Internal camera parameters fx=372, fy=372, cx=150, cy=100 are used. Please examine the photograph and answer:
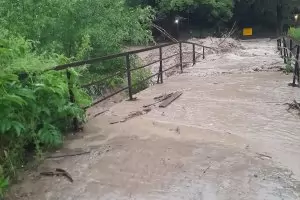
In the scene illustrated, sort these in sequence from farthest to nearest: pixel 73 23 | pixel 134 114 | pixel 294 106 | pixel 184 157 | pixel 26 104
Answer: pixel 73 23 < pixel 294 106 < pixel 134 114 < pixel 184 157 < pixel 26 104

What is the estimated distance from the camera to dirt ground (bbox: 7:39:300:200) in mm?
3445

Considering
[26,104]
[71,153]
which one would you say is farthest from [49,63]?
[71,153]

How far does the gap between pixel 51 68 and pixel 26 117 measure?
27.8 inches

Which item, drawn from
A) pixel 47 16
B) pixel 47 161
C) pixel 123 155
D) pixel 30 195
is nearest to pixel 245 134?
pixel 123 155

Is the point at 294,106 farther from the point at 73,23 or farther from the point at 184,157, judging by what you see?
the point at 73,23

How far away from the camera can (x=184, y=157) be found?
13.7 feet

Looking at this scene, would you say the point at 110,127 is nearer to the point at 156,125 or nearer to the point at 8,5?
the point at 156,125

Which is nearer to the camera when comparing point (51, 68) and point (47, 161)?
point (47, 161)

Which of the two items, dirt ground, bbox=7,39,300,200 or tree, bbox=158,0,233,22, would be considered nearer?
dirt ground, bbox=7,39,300,200

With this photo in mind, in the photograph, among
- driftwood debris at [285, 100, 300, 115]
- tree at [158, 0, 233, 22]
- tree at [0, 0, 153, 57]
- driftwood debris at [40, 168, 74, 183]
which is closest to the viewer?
driftwood debris at [40, 168, 74, 183]

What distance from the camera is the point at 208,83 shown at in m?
9.57

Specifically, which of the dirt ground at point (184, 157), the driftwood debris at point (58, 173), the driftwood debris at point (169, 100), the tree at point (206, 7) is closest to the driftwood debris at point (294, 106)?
the dirt ground at point (184, 157)

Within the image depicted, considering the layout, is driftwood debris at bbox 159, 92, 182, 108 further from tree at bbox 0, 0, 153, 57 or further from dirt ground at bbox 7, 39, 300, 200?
tree at bbox 0, 0, 153, 57

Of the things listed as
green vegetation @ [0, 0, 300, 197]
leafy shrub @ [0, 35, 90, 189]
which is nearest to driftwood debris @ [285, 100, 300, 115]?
green vegetation @ [0, 0, 300, 197]
